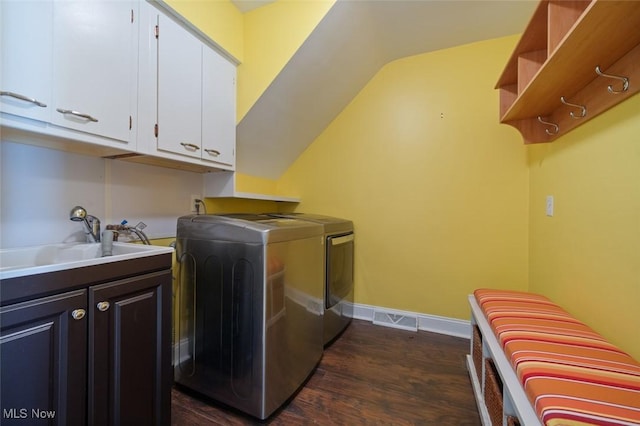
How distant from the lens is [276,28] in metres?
1.94

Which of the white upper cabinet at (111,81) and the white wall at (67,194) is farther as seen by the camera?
the white wall at (67,194)

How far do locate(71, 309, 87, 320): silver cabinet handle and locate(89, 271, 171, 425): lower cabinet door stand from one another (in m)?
0.03

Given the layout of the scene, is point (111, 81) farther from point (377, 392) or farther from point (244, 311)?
point (377, 392)

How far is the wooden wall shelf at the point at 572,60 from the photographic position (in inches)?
34.6

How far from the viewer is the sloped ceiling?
192 cm

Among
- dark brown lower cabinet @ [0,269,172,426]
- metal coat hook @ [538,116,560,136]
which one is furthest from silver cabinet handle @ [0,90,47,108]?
metal coat hook @ [538,116,560,136]

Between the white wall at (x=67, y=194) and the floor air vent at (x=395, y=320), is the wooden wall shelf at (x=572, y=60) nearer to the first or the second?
the floor air vent at (x=395, y=320)

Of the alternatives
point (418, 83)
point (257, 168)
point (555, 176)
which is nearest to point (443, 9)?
point (418, 83)

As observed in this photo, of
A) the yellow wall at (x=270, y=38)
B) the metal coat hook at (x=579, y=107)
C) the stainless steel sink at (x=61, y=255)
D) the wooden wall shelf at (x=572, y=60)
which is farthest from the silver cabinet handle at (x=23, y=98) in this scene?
the metal coat hook at (x=579, y=107)

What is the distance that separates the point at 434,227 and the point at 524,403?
175 cm

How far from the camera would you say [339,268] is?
2.34 m

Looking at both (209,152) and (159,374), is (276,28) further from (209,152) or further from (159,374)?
(159,374)

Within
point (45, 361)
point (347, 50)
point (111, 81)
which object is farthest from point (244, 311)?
point (347, 50)

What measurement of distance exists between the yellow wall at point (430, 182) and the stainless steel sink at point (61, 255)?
1872mm
